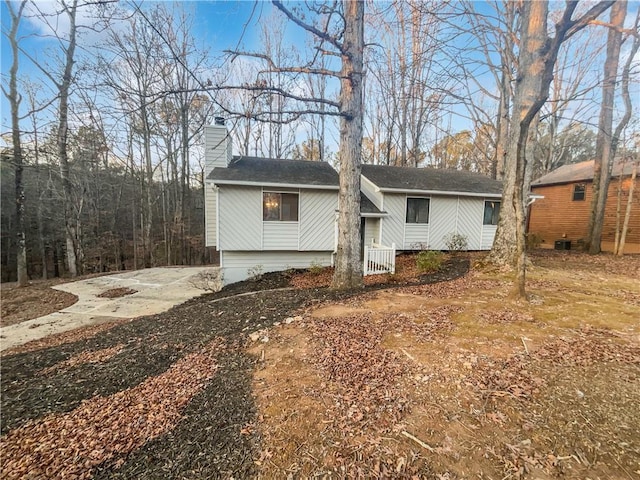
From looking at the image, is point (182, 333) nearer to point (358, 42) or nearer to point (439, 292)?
point (439, 292)

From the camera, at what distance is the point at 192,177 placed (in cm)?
1844

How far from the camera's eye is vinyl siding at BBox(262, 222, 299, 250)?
31.3 feet

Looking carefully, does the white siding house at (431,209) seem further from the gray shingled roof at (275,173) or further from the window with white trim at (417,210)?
the gray shingled roof at (275,173)

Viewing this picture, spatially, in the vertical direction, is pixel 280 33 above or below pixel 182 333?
above

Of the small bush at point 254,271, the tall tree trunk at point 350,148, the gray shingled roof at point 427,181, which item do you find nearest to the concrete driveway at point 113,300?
the small bush at point 254,271

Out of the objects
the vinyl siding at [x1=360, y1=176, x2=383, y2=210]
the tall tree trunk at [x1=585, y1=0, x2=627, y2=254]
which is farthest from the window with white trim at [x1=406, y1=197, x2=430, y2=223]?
the tall tree trunk at [x1=585, y1=0, x2=627, y2=254]

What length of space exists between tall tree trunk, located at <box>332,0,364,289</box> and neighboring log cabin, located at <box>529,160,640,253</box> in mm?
11698

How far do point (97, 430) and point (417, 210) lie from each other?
424 inches

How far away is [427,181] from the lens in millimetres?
11641

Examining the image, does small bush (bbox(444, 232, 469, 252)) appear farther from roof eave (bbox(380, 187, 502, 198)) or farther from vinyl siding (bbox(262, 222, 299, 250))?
Result: vinyl siding (bbox(262, 222, 299, 250))

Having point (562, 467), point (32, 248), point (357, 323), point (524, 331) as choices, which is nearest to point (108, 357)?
point (357, 323)

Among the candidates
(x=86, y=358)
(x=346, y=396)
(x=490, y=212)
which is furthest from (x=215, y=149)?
(x=490, y=212)

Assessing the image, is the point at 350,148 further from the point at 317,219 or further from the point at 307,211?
the point at 317,219

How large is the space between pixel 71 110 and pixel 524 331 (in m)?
16.7
